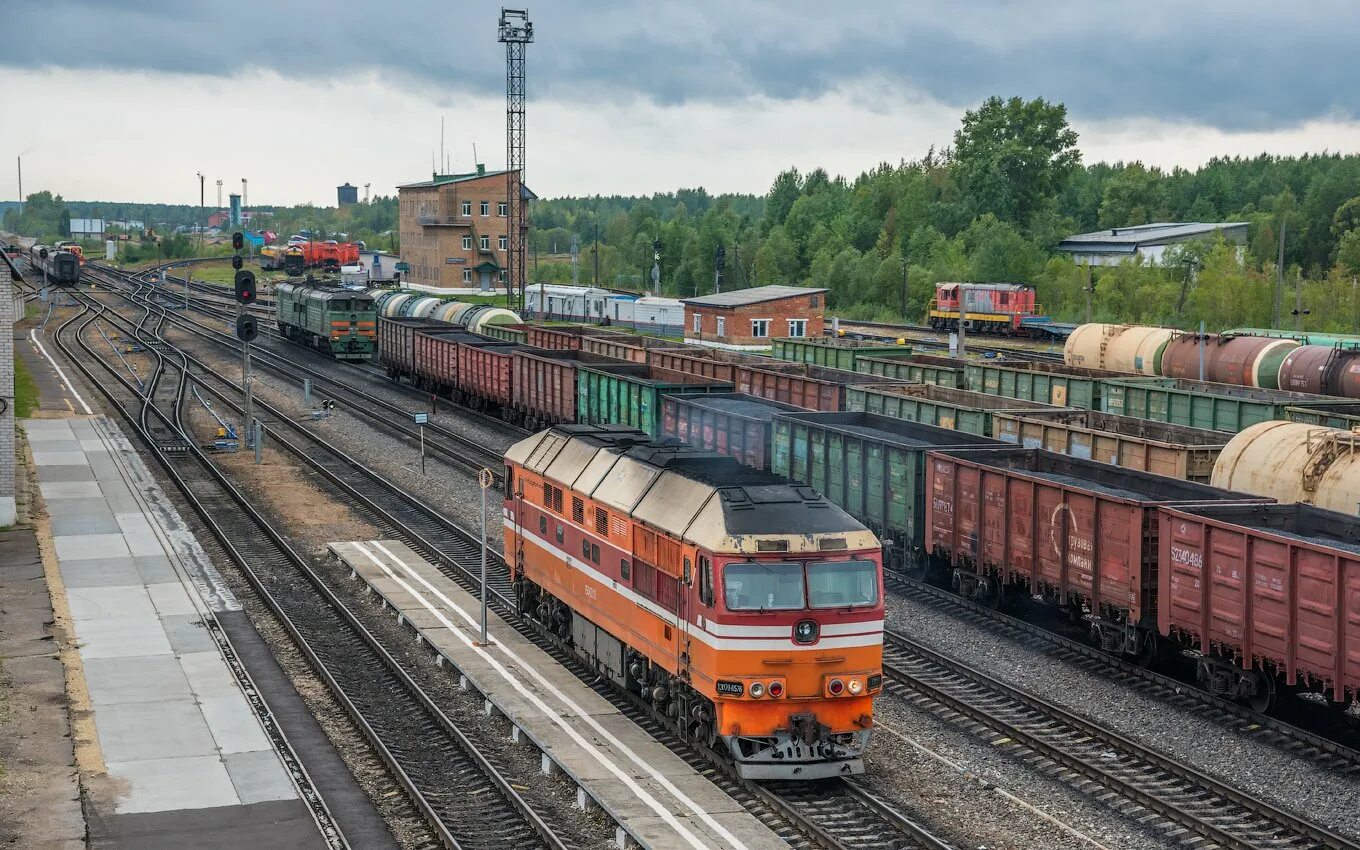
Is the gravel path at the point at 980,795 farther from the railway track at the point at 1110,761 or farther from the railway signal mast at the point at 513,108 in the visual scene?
the railway signal mast at the point at 513,108

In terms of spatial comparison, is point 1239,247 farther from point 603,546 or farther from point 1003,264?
point 603,546

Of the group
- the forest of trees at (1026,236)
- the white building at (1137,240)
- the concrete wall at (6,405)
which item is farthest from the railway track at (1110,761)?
the white building at (1137,240)

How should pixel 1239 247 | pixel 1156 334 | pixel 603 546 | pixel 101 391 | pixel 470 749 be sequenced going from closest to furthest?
pixel 470 749 < pixel 603 546 < pixel 1156 334 < pixel 101 391 < pixel 1239 247

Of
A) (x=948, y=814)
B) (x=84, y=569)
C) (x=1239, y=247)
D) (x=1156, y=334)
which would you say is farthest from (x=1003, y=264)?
(x=948, y=814)

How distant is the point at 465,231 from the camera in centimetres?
13538

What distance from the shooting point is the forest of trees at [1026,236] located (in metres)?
98.9

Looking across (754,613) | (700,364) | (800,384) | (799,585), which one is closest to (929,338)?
(700,364)

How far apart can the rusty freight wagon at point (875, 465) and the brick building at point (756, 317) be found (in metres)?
51.0

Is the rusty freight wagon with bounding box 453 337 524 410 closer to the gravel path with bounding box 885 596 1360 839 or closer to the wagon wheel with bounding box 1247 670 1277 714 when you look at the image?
the gravel path with bounding box 885 596 1360 839

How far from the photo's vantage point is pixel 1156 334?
A: 5550 cm

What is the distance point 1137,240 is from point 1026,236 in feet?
46.2

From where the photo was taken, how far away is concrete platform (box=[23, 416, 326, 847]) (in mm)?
16094

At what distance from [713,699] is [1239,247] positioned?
110 metres

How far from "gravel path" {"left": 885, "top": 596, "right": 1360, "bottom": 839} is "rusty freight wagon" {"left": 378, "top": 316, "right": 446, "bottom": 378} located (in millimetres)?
42513
